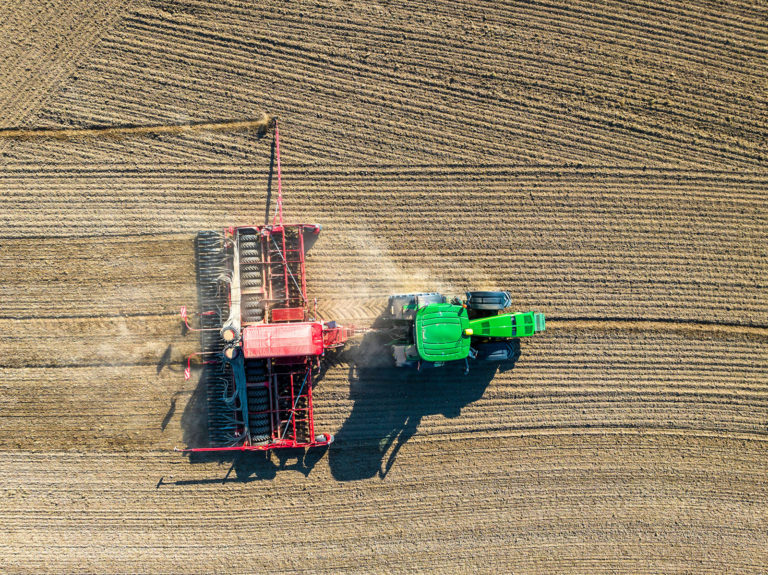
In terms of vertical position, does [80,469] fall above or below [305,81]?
below

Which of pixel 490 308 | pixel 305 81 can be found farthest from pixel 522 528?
pixel 305 81

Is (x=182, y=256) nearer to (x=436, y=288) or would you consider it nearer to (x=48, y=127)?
(x=48, y=127)

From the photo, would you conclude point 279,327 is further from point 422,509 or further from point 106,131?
point 106,131

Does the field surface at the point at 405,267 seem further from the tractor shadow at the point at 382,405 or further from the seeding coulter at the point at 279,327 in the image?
the seeding coulter at the point at 279,327

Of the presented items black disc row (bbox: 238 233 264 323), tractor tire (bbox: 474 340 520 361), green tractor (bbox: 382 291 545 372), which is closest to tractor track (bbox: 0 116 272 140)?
black disc row (bbox: 238 233 264 323)

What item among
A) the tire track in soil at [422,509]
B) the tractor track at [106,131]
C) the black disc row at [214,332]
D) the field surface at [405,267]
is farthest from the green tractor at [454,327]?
the tractor track at [106,131]

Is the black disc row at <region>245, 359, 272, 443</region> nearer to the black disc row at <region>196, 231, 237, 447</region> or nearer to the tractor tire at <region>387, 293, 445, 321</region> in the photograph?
the black disc row at <region>196, 231, 237, 447</region>
